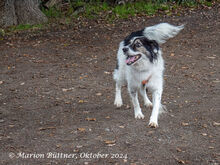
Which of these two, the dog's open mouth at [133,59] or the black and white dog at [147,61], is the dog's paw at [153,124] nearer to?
the black and white dog at [147,61]

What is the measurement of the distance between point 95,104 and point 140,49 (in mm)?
1894

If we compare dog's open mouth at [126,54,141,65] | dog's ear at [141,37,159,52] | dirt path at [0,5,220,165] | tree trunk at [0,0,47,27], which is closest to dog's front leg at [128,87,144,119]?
dirt path at [0,5,220,165]

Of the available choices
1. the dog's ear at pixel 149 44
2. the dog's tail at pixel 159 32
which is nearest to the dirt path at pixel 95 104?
the dog's ear at pixel 149 44

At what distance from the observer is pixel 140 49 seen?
210 inches

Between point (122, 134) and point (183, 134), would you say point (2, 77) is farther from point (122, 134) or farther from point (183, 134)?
point (183, 134)

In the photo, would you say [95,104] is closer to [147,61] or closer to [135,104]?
[135,104]

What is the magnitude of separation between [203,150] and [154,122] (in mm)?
941

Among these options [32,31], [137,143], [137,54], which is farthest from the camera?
[32,31]

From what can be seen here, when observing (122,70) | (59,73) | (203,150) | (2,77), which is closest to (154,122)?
(203,150)

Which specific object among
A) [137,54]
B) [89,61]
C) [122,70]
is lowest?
[89,61]

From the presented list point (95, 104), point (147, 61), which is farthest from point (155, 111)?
point (95, 104)

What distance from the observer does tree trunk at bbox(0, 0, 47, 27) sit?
1305 centimetres

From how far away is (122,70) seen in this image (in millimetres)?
6500

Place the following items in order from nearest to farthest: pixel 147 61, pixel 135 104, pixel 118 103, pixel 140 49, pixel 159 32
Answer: pixel 140 49 → pixel 147 61 → pixel 159 32 → pixel 135 104 → pixel 118 103
